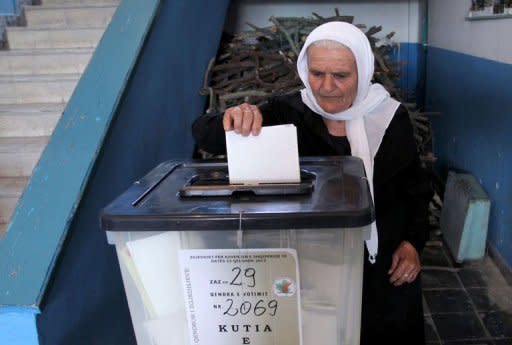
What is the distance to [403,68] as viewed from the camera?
19.9 feet

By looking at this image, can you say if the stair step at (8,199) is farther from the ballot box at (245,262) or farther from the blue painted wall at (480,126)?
the blue painted wall at (480,126)

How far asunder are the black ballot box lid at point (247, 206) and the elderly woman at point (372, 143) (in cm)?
41

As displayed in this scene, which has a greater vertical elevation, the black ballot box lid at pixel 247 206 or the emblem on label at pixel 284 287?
the black ballot box lid at pixel 247 206

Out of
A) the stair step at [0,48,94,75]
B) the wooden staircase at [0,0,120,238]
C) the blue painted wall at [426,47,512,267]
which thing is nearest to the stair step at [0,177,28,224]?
the wooden staircase at [0,0,120,238]

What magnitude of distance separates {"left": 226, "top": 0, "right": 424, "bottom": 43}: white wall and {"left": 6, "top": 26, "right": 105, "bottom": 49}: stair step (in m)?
2.52

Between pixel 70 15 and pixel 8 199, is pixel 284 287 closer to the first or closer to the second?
pixel 8 199

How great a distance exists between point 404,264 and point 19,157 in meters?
2.15

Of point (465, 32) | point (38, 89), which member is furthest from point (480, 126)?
point (38, 89)

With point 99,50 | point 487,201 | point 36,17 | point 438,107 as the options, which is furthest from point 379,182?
point 438,107

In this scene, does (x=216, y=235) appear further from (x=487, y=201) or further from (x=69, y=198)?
(x=487, y=201)

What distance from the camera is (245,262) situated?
0.91m

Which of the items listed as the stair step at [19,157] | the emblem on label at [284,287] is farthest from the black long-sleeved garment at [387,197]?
the stair step at [19,157]

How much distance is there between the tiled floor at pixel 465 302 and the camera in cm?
278

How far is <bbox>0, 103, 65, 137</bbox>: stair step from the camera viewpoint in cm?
311
